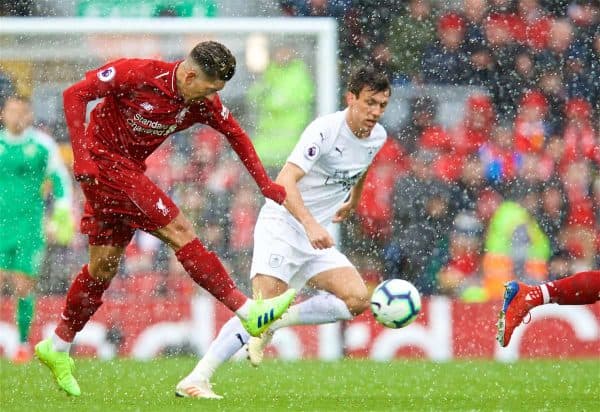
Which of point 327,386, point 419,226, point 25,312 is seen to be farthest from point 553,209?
point 25,312

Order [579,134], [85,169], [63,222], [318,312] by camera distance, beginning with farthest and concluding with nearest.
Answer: [579,134] < [63,222] < [318,312] < [85,169]

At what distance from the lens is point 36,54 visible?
12031mm

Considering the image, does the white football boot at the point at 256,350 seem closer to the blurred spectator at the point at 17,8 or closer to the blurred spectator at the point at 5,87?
the blurred spectator at the point at 5,87

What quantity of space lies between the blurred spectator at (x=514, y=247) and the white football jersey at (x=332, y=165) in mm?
4486

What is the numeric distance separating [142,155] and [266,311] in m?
1.10

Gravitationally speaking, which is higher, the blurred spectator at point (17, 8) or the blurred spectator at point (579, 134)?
the blurred spectator at point (17, 8)

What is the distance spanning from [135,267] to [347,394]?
4.25 metres

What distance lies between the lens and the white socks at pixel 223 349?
24.8 ft

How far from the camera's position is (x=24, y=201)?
1067 cm

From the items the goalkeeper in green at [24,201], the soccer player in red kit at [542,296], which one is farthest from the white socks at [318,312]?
the goalkeeper in green at [24,201]

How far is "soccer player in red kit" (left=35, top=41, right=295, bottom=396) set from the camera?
6898 mm

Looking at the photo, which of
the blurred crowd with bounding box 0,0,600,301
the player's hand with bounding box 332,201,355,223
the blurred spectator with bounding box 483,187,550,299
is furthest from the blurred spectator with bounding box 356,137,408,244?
the player's hand with bounding box 332,201,355,223

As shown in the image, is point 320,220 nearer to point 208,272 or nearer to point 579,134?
point 208,272

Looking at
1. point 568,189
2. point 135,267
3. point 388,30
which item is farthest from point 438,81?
point 135,267
